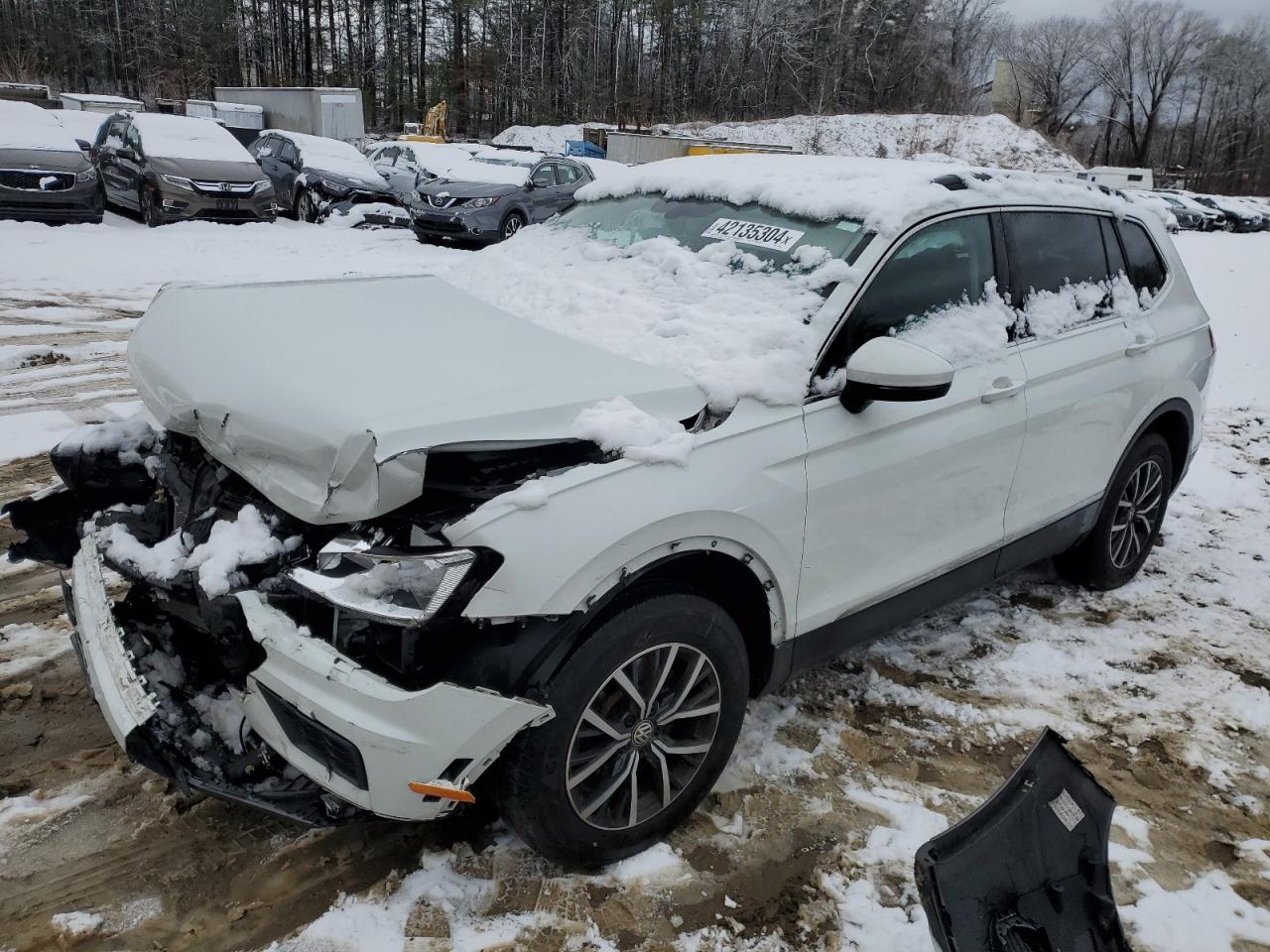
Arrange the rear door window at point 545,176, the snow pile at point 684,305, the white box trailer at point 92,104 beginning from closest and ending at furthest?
the snow pile at point 684,305, the rear door window at point 545,176, the white box trailer at point 92,104

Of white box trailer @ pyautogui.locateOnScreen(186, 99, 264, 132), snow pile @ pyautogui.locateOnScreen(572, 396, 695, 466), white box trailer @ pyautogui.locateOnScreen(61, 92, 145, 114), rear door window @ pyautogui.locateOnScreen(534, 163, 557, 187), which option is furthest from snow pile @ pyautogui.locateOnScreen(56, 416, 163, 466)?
white box trailer @ pyautogui.locateOnScreen(186, 99, 264, 132)

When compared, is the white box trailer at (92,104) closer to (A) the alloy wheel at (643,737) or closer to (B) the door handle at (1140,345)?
(B) the door handle at (1140,345)

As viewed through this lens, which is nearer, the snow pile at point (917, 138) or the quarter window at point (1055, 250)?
the quarter window at point (1055, 250)

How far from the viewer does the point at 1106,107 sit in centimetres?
7156

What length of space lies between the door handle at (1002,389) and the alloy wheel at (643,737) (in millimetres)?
1496

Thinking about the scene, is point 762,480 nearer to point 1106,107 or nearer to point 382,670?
point 382,670

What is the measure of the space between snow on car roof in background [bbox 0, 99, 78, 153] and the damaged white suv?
484 inches

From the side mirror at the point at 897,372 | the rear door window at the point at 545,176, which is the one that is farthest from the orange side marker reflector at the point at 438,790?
the rear door window at the point at 545,176

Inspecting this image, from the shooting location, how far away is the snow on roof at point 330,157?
16.8m

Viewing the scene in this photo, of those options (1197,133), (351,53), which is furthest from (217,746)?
(1197,133)

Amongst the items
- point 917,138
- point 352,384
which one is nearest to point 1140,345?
point 352,384

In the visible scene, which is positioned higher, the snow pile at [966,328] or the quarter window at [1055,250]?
the quarter window at [1055,250]

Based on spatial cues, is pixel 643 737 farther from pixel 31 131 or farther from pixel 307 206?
pixel 307 206

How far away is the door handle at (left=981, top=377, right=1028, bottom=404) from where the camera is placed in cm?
325
